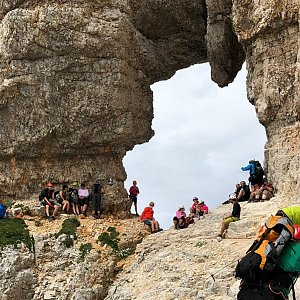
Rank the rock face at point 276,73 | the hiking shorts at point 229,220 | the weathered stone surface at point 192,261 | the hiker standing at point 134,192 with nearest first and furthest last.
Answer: the weathered stone surface at point 192,261, the hiking shorts at point 229,220, the rock face at point 276,73, the hiker standing at point 134,192

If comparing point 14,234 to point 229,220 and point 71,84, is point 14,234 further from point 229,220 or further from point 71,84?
point 229,220

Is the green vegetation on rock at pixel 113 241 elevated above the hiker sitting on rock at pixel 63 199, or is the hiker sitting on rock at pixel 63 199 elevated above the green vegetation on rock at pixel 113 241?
the hiker sitting on rock at pixel 63 199

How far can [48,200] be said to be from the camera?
83.1ft

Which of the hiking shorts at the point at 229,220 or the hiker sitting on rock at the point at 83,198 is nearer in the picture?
the hiking shorts at the point at 229,220

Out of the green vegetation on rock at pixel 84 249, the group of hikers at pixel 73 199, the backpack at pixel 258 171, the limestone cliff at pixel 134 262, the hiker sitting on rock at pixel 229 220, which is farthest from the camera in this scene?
the group of hikers at pixel 73 199

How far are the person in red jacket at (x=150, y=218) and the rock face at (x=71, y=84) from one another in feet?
10.9

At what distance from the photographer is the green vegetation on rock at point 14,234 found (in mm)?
21531

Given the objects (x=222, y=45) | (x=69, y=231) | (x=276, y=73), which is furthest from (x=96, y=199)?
(x=222, y=45)

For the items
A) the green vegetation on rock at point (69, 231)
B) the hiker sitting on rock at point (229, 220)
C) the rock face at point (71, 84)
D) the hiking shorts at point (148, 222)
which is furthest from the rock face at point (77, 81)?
Result: the hiker sitting on rock at point (229, 220)

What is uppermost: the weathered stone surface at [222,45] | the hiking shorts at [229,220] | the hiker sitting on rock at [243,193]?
the weathered stone surface at [222,45]

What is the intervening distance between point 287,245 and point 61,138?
2274 cm

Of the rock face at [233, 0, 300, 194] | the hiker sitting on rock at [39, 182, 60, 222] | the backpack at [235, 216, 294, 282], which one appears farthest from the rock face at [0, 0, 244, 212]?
the backpack at [235, 216, 294, 282]

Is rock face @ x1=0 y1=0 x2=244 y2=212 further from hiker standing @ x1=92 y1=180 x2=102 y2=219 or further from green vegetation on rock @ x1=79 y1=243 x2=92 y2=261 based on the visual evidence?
green vegetation on rock @ x1=79 y1=243 x2=92 y2=261

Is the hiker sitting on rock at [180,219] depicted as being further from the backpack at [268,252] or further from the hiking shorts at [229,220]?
the backpack at [268,252]
